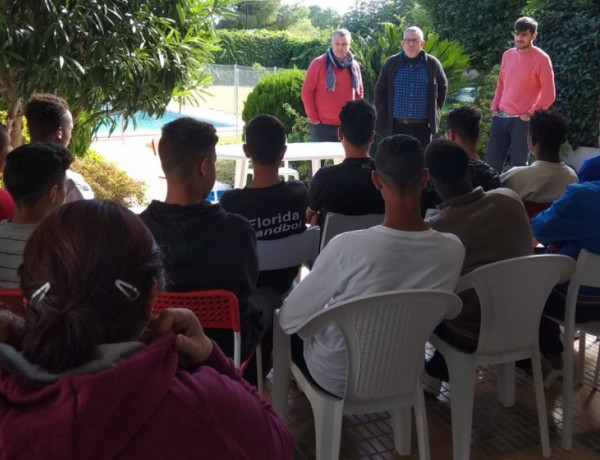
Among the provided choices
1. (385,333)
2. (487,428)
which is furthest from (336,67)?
(385,333)

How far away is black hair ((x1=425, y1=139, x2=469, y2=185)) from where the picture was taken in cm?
261

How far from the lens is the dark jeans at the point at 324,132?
21.3ft

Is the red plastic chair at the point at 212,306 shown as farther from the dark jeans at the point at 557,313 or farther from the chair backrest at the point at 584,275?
the dark jeans at the point at 557,313

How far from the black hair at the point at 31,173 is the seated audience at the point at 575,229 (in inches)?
82.1

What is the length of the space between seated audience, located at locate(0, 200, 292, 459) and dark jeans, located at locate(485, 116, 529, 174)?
5811 millimetres

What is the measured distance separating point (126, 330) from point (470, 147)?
3.00 meters

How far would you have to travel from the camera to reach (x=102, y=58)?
4352mm

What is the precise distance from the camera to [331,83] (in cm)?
632

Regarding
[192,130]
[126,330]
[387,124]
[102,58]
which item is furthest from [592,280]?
[387,124]

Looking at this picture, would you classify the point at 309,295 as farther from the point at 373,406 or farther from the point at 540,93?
the point at 540,93

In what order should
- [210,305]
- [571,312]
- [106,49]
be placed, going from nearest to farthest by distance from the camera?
[210,305] < [571,312] < [106,49]

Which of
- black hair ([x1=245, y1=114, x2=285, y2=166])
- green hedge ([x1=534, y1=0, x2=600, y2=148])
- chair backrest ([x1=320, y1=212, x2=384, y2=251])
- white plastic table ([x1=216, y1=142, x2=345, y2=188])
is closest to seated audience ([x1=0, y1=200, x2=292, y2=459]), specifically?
black hair ([x1=245, y1=114, x2=285, y2=166])

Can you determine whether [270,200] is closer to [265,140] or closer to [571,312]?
[265,140]

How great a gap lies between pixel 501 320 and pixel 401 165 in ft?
2.41
